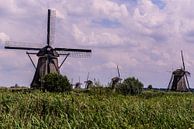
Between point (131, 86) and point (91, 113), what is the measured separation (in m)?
31.0

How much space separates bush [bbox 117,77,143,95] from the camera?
45.7 meters

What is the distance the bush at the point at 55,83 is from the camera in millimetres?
43531

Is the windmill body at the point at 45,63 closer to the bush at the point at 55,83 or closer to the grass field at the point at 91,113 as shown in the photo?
the bush at the point at 55,83

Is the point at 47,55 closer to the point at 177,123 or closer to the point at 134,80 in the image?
the point at 134,80

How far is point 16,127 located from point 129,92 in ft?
111

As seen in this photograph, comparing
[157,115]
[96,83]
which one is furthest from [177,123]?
[96,83]

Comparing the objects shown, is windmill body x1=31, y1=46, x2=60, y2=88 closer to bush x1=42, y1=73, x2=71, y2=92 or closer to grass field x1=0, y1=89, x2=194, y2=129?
bush x1=42, y1=73, x2=71, y2=92

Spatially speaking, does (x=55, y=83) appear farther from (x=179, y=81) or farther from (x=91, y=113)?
(x=91, y=113)

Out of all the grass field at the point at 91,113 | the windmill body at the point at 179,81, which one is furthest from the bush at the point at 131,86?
the windmill body at the point at 179,81

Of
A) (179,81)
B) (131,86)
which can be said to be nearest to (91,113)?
(131,86)

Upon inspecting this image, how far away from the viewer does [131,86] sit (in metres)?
46.8

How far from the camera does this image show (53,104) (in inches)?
936

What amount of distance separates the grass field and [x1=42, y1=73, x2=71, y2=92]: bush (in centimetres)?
1120

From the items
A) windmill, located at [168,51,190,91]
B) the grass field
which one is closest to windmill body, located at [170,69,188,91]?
windmill, located at [168,51,190,91]
